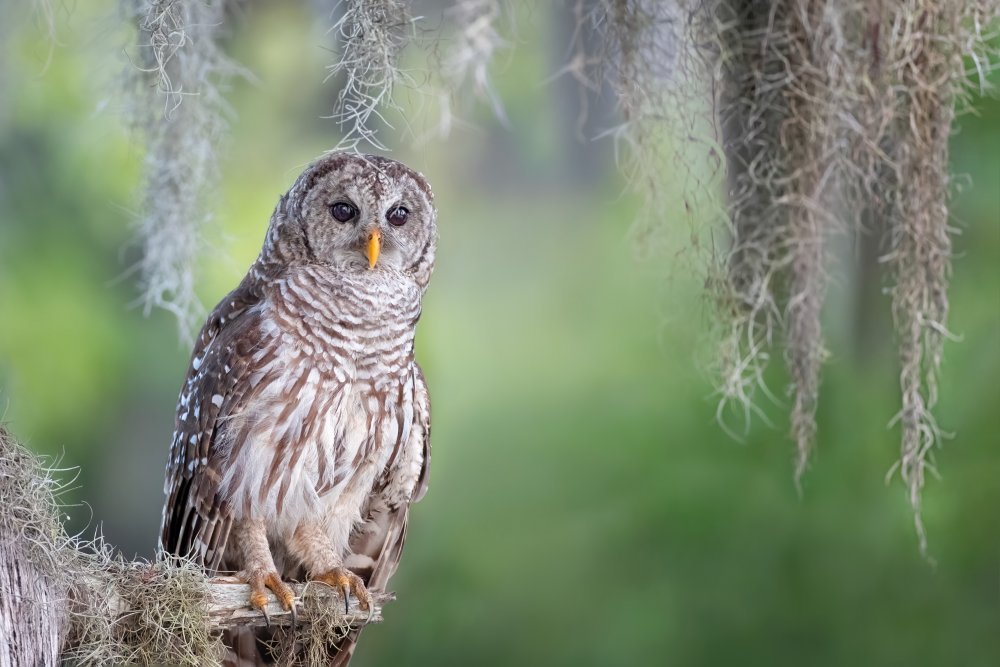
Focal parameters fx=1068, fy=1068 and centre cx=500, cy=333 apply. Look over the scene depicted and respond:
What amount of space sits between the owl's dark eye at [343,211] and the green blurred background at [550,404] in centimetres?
152

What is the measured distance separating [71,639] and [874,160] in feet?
5.31

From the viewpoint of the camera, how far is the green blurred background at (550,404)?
11.1ft

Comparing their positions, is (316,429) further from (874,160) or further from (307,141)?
(307,141)

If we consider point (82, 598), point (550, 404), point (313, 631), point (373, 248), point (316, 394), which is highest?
point (373, 248)

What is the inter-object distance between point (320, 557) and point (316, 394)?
297 millimetres

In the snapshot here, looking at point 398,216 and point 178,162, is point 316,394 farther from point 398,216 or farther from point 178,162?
point 178,162

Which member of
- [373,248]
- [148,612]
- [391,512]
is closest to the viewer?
[148,612]

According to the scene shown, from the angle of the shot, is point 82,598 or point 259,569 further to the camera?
point 259,569

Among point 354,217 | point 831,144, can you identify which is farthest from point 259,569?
point 831,144

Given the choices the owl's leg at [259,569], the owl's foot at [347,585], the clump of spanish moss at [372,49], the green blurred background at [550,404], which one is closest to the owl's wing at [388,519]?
the owl's foot at [347,585]

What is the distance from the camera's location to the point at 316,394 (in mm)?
1802

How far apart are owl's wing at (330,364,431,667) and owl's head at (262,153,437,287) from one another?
26 cm

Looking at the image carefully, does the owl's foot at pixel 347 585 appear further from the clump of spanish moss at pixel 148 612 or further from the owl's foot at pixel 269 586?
the clump of spanish moss at pixel 148 612

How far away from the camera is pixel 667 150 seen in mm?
2254
